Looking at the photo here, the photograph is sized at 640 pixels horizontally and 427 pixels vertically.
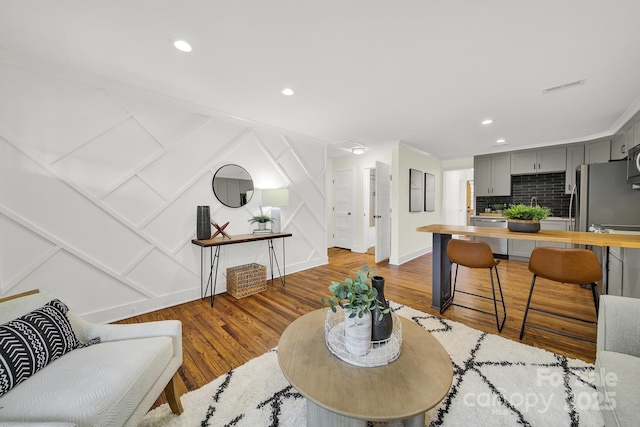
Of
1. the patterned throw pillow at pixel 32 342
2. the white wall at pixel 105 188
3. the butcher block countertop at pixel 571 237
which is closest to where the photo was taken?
the patterned throw pillow at pixel 32 342

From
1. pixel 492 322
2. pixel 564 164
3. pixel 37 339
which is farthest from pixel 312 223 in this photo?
pixel 564 164

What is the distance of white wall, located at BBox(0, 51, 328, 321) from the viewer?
6.77 feet

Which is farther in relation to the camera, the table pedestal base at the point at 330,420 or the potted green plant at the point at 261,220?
the potted green plant at the point at 261,220

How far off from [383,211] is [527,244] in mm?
2780

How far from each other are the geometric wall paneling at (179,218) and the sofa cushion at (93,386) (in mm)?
1660

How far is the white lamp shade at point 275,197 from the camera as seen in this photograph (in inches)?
140

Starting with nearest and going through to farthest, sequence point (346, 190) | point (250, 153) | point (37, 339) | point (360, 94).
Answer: point (37, 339)
point (360, 94)
point (250, 153)
point (346, 190)

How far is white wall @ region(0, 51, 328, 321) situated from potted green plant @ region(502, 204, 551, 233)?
316 centimetres

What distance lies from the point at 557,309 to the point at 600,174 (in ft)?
6.49

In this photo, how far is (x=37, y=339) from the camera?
1142 millimetres

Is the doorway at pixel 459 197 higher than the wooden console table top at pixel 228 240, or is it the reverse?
the doorway at pixel 459 197

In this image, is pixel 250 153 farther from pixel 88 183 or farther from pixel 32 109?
pixel 32 109

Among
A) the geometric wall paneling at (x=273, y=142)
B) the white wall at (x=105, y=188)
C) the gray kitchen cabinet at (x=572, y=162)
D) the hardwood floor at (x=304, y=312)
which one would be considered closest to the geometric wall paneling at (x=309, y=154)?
the geometric wall paneling at (x=273, y=142)

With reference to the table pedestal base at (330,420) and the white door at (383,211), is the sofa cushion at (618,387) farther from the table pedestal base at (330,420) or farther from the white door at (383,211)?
the white door at (383,211)
